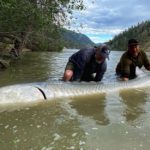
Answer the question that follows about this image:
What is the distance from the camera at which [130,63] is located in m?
11.7

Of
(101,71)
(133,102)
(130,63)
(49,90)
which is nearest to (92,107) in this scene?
(49,90)

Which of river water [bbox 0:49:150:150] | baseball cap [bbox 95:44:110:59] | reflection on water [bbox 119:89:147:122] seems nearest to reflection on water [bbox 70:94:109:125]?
river water [bbox 0:49:150:150]

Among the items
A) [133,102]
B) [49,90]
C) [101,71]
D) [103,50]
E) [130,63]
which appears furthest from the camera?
[130,63]

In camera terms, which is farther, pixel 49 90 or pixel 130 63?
pixel 130 63

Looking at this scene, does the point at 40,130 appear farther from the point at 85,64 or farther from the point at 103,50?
the point at 85,64

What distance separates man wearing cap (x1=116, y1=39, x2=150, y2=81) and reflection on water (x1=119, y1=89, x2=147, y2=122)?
1152mm

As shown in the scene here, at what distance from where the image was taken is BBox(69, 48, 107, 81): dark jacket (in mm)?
9797

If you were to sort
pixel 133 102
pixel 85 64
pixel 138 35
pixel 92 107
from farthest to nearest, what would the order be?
pixel 138 35, pixel 85 64, pixel 133 102, pixel 92 107

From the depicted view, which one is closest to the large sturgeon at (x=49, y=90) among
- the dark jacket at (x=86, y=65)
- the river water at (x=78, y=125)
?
the river water at (x=78, y=125)

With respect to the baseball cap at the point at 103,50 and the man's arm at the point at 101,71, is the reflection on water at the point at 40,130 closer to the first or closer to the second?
the baseball cap at the point at 103,50

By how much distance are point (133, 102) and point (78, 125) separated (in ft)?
9.20

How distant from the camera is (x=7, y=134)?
230 inches

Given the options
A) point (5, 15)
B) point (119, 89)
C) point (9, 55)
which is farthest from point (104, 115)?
point (9, 55)

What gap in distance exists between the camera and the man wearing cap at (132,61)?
11422 millimetres
